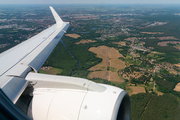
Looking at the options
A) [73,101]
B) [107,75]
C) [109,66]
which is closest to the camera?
[73,101]

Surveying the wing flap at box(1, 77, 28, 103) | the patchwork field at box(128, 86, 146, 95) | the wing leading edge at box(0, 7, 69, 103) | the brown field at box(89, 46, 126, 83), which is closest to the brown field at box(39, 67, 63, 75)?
the brown field at box(89, 46, 126, 83)

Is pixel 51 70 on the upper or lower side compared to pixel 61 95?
lower

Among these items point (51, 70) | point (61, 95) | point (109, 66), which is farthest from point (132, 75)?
point (61, 95)

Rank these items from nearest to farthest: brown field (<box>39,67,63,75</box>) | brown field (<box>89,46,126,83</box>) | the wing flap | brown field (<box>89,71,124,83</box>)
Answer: the wing flap
brown field (<box>89,71,124,83</box>)
brown field (<box>89,46,126,83</box>)
brown field (<box>39,67,63,75</box>)

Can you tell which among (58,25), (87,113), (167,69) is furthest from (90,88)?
(167,69)

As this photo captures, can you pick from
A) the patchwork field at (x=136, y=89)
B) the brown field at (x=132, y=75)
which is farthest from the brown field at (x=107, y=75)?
the patchwork field at (x=136, y=89)

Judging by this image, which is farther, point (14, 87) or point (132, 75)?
point (132, 75)

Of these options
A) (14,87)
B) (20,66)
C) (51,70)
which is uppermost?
(14,87)

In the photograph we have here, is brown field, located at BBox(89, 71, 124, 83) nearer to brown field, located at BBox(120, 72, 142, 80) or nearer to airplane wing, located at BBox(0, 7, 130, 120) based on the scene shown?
brown field, located at BBox(120, 72, 142, 80)

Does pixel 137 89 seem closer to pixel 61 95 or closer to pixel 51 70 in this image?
pixel 51 70

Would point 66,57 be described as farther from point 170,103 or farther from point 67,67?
point 170,103
